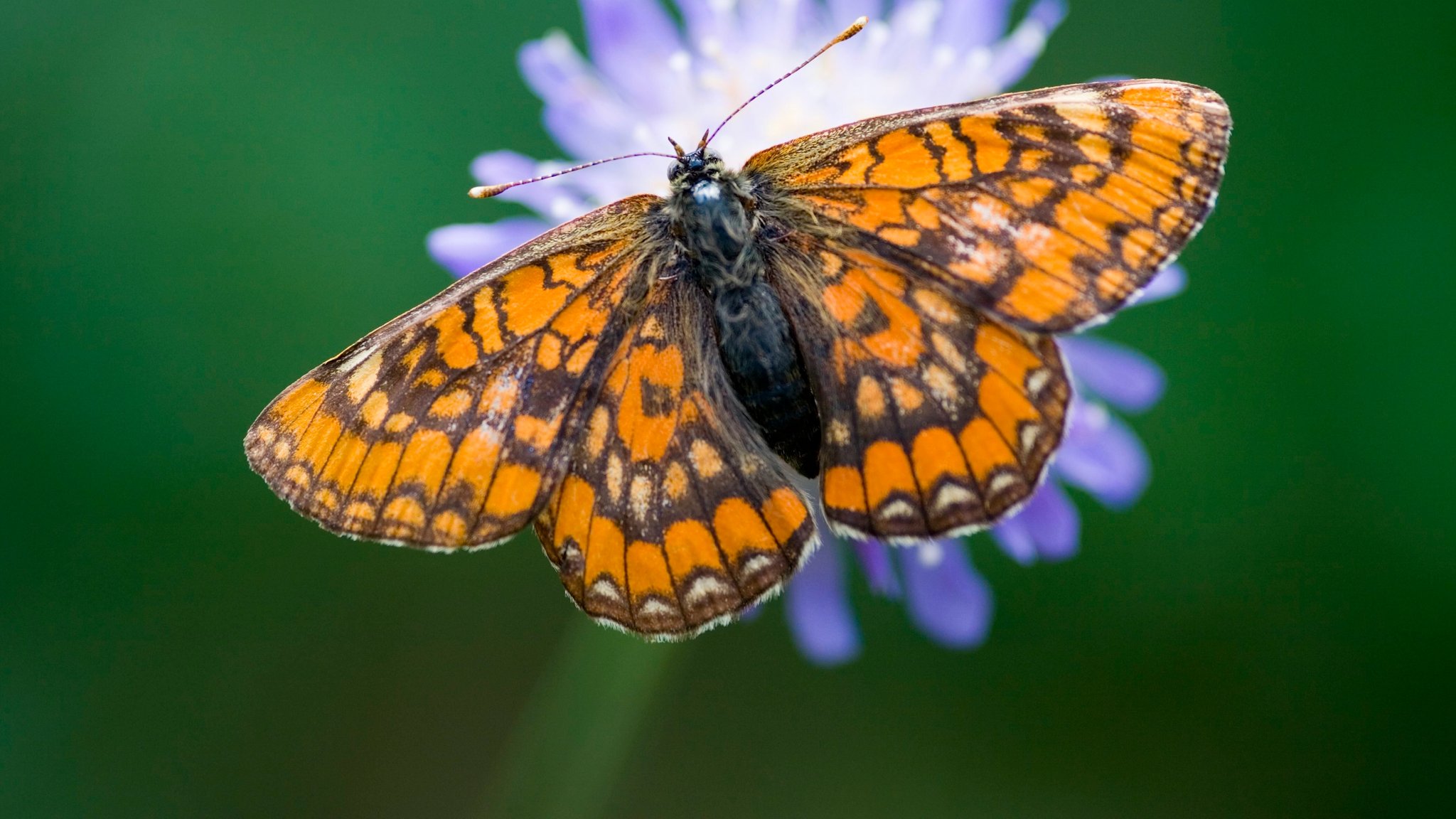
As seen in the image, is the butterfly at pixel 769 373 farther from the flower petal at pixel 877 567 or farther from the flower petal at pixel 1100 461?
the flower petal at pixel 1100 461

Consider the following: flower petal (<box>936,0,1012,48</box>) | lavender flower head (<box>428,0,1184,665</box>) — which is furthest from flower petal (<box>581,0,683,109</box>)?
flower petal (<box>936,0,1012,48</box>)

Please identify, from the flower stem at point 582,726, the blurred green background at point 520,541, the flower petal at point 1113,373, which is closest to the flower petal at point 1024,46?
the flower petal at point 1113,373

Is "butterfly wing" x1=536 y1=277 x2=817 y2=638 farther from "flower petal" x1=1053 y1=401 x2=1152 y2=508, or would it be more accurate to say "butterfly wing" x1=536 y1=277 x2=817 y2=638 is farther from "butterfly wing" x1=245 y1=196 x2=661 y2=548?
"flower petal" x1=1053 y1=401 x2=1152 y2=508

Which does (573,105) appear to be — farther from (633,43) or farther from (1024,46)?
(1024,46)

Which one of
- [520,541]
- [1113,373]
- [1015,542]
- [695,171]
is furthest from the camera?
[520,541]

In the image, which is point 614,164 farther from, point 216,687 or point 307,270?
point 216,687

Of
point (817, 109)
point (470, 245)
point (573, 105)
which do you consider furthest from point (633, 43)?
point (470, 245)
